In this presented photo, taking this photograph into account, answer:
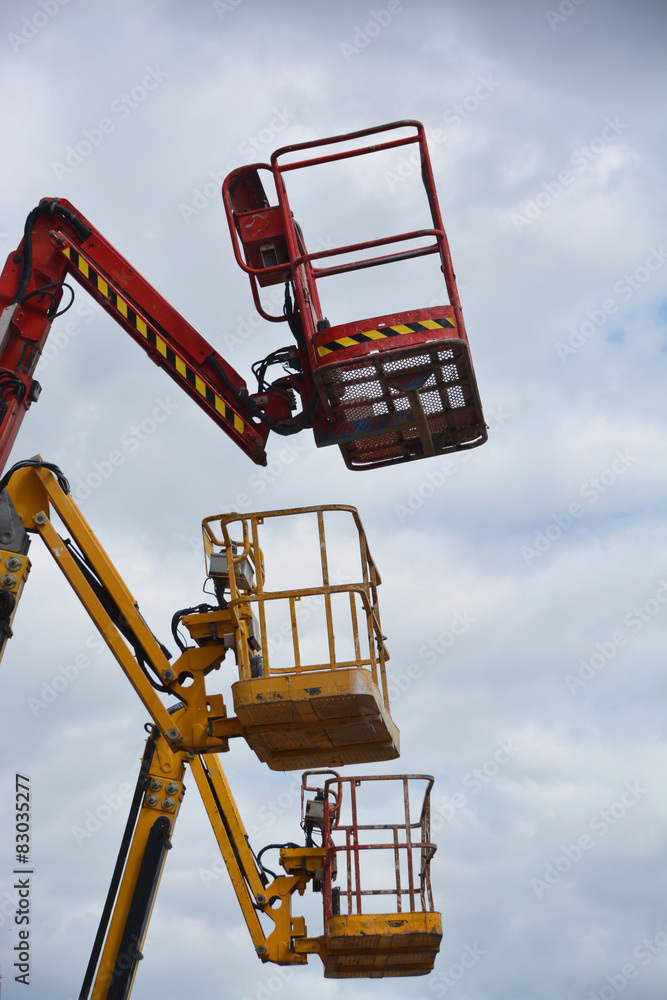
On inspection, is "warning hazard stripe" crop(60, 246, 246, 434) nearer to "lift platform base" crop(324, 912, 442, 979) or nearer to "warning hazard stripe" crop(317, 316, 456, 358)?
"warning hazard stripe" crop(317, 316, 456, 358)

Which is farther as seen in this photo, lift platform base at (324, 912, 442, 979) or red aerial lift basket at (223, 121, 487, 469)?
lift platform base at (324, 912, 442, 979)

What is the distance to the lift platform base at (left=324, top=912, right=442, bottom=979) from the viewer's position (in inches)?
420

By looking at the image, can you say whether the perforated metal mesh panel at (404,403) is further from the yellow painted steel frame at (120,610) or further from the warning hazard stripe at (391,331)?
the yellow painted steel frame at (120,610)

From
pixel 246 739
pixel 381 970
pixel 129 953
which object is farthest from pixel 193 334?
pixel 381 970

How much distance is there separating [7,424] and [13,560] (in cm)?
109

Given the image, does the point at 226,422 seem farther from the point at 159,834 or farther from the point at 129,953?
the point at 129,953

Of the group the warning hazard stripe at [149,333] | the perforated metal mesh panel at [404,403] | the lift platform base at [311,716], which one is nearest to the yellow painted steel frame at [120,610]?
the lift platform base at [311,716]

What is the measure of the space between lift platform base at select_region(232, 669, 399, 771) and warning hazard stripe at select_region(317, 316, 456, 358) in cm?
225

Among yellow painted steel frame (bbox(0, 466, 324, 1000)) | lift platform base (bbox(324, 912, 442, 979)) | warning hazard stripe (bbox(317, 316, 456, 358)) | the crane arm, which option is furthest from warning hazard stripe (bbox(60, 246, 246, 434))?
lift platform base (bbox(324, 912, 442, 979))

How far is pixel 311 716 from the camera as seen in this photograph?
777 centimetres

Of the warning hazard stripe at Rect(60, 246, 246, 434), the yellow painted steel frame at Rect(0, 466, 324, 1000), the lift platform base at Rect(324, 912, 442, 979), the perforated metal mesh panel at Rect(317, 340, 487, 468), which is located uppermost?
the warning hazard stripe at Rect(60, 246, 246, 434)

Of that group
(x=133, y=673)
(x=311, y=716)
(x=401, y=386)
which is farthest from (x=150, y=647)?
(x=401, y=386)

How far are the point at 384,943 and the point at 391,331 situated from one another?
6.24 m

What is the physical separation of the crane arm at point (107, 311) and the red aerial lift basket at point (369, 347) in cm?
62
